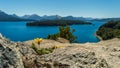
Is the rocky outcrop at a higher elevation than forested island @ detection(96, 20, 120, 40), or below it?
higher

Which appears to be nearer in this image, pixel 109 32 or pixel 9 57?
pixel 9 57

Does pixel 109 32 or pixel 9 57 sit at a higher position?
pixel 9 57

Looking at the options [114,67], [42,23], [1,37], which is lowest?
[42,23]

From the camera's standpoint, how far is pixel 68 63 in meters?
4.08

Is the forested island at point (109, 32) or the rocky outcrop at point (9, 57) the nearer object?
the rocky outcrop at point (9, 57)

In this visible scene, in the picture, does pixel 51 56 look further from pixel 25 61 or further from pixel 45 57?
pixel 25 61

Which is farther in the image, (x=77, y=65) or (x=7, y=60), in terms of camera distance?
(x=77, y=65)

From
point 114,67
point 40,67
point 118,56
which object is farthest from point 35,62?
point 118,56

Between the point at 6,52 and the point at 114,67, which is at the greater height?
the point at 6,52

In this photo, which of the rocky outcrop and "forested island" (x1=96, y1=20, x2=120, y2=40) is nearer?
the rocky outcrop

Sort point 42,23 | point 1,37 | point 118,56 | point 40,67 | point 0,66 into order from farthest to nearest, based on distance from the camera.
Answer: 1. point 42,23
2. point 118,56
3. point 40,67
4. point 1,37
5. point 0,66

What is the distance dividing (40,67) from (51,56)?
0.73 feet

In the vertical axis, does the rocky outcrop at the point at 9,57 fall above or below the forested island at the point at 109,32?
above

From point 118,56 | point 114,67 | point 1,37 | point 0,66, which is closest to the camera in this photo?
point 0,66
